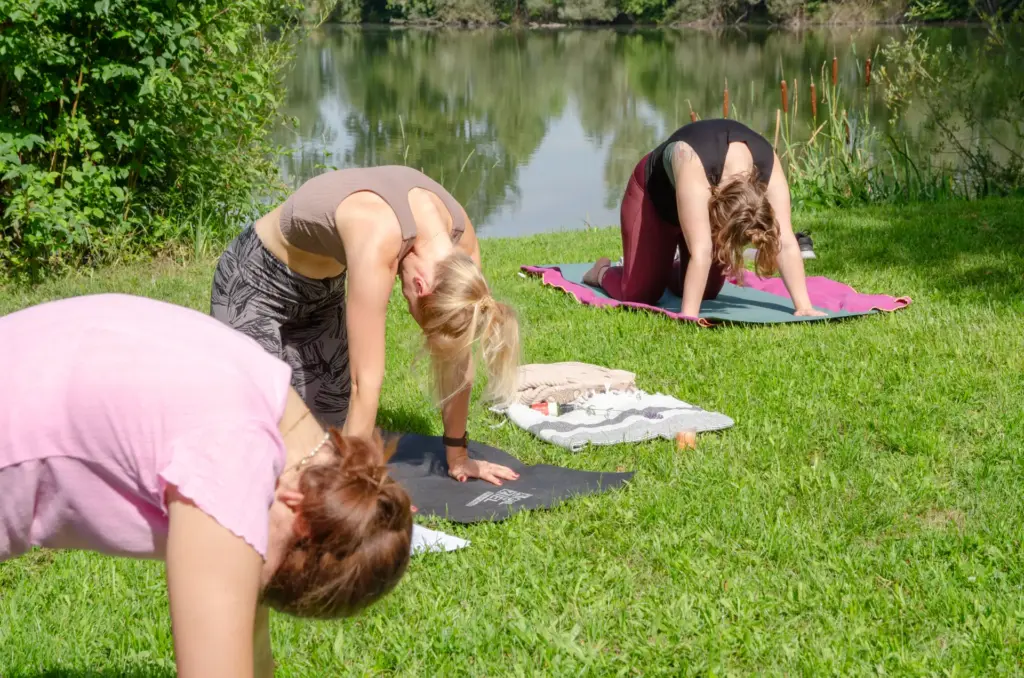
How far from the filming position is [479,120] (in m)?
17.4

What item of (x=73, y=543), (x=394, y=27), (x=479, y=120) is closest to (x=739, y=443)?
(x=73, y=543)

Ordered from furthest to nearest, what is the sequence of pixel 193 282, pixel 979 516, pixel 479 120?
pixel 479 120 < pixel 193 282 < pixel 979 516

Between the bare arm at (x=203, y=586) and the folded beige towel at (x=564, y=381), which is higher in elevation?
the bare arm at (x=203, y=586)

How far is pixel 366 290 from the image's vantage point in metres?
3.15

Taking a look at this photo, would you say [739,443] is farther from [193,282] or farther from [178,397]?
[193,282]

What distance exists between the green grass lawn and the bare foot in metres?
1.46

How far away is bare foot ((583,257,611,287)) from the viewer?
21.6 ft

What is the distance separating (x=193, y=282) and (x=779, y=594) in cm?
489

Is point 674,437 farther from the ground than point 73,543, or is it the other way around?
point 73,543

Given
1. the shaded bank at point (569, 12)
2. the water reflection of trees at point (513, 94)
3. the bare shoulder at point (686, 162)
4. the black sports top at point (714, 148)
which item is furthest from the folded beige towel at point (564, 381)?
the shaded bank at point (569, 12)

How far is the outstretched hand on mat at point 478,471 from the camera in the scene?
3877mm

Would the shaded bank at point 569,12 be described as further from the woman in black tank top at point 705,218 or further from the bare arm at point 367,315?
the bare arm at point 367,315

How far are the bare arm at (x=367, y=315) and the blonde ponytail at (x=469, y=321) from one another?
148 mm

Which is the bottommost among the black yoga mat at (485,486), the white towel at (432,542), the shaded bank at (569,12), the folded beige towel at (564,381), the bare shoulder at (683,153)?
the black yoga mat at (485,486)
